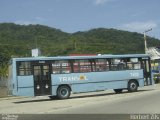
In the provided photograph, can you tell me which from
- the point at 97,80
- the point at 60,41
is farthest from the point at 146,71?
the point at 60,41

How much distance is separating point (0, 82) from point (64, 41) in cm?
5540

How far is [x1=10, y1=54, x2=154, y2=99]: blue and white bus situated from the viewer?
2439cm

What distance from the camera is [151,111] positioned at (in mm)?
14641

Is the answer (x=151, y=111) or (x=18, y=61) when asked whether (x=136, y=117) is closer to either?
(x=151, y=111)

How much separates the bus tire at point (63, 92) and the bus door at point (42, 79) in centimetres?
77

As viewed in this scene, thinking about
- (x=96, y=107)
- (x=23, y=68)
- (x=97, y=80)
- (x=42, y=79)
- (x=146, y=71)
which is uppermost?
(x=23, y=68)

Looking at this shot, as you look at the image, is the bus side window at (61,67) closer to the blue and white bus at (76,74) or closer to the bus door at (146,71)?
the blue and white bus at (76,74)

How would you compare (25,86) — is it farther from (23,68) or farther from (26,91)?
(23,68)

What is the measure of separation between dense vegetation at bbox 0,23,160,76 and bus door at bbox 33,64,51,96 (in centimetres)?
4867

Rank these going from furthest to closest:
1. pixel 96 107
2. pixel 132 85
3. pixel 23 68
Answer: pixel 132 85 → pixel 23 68 → pixel 96 107

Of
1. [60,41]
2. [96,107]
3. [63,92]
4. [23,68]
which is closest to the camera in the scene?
[96,107]

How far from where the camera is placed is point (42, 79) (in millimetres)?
24953

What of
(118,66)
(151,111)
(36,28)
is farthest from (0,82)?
(36,28)

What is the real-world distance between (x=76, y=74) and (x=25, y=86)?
3774mm
